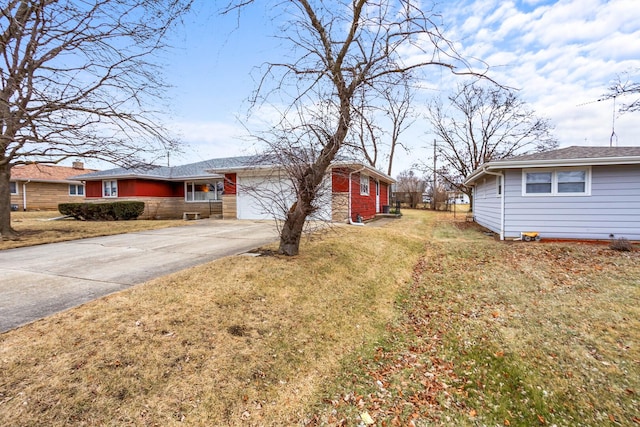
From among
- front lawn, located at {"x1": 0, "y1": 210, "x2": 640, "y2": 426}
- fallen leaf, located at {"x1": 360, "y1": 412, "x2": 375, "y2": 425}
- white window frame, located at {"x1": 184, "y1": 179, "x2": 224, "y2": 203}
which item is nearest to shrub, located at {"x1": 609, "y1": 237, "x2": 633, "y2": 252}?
front lawn, located at {"x1": 0, "y1": 210, "x2": 640, "y2": 426}

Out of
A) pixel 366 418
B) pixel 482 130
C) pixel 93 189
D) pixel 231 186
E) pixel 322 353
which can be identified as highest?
pixel 482 130

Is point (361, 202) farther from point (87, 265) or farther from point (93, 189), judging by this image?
point (93, 189)

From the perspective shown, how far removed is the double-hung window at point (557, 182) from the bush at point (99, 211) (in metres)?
17.9

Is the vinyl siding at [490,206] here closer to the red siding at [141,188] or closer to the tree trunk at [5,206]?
the tree trunk at [5,206]

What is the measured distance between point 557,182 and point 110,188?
2276 cm

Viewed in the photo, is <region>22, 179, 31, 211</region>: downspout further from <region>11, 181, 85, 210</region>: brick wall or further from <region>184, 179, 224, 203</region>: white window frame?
<region>184, 179, 224, 203</region>: white window frame

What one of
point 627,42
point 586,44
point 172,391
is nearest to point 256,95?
point 172,391

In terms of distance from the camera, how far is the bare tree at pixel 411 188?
33.2 meters

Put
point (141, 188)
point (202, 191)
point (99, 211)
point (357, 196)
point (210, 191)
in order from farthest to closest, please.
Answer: point (202, 191)
point (210, 191)
point (141, 188)
point (99, 211)
point (357, 196)

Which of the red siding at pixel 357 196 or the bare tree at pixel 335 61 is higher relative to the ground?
the bare tree at pixel 335 61

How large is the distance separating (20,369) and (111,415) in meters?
1.00

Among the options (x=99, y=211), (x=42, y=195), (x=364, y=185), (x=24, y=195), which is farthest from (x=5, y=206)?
(x=42, y=195)

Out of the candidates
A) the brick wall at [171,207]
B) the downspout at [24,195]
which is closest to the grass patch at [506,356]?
the brick wall at [171,207]

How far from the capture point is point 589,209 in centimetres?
895
